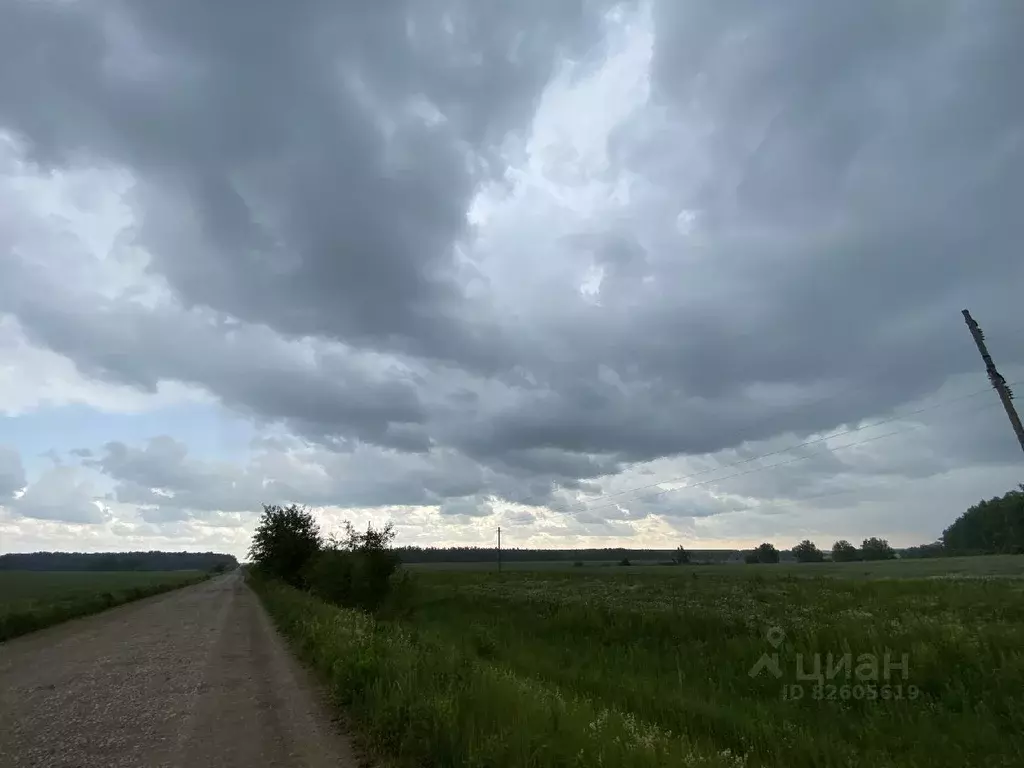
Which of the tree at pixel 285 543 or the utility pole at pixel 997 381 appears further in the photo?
the tree at pixel 285 543

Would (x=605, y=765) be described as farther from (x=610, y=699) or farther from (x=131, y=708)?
(x=131, y=708)

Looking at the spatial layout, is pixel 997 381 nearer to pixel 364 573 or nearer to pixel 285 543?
pixel 364 573

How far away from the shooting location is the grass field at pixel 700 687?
849cm

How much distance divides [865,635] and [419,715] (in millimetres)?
15628

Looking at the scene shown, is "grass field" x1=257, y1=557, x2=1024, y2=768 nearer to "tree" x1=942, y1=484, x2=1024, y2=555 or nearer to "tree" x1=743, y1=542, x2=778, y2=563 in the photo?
"tree" x1=942, y1=484, x2=1024, y2=555

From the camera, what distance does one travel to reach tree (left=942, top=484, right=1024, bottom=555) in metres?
121

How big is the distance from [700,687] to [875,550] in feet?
584

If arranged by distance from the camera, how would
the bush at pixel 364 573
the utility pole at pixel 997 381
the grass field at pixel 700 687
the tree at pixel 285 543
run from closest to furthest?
1. the grass field at pixel 700 687
2. the utility pole at pixel 997 381
3. the bush at pixel 364 573
4. the tree at pixel 285 543

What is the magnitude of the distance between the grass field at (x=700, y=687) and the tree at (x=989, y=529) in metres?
115

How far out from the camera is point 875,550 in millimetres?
161750

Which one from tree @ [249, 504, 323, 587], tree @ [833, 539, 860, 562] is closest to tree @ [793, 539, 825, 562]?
tree @ [833, 539, 860, 562]

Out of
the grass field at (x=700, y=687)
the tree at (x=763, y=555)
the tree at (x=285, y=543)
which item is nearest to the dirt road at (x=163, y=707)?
the grass field at (x=700, y=687)

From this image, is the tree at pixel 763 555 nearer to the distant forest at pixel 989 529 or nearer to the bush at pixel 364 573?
the distant forest at pixel 989 529

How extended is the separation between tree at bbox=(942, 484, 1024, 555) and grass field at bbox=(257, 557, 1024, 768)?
115m
